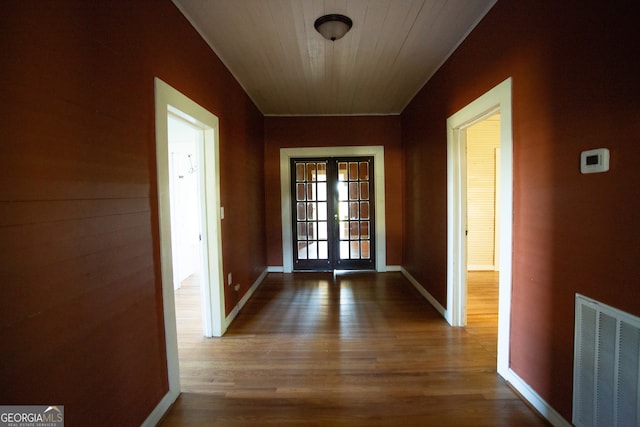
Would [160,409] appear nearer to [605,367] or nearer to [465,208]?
[605,367]

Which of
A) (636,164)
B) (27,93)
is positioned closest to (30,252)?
(27,93)

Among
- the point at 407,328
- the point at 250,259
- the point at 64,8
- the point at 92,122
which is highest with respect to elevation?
the point at 64,8

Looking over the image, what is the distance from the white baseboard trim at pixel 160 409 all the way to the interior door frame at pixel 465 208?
2318mm

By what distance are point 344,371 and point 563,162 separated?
6.45 ft

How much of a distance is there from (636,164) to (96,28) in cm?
239

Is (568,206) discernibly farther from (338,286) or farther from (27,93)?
(338,286)

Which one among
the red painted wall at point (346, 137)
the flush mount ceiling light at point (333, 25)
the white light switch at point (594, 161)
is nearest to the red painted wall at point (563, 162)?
the white light switch at point (594, 161)

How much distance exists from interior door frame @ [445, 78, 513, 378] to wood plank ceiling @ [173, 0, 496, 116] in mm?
695

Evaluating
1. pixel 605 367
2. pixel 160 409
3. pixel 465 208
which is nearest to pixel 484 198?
pixel 465 208

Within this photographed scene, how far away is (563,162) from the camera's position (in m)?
1.48

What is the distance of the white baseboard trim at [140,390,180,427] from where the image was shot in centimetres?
162

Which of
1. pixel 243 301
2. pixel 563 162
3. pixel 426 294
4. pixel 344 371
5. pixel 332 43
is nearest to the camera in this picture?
pixel 563 162

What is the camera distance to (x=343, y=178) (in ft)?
16.3

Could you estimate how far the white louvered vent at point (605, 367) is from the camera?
117 centimetres
